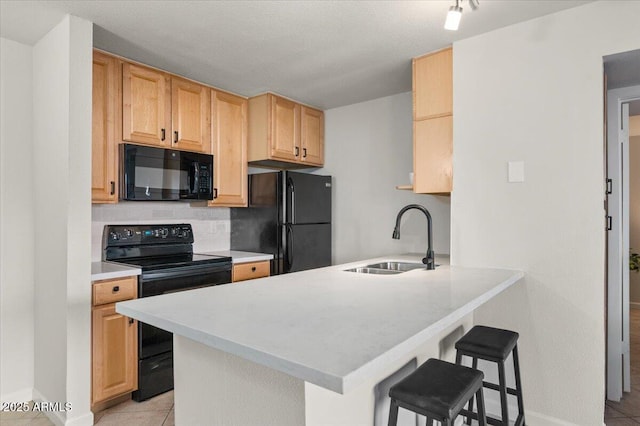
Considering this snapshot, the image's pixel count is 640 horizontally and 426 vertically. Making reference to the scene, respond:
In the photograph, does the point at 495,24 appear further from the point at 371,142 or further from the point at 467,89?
the point at 371,142

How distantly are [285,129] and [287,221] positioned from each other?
0.87 m

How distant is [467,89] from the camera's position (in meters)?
2.41

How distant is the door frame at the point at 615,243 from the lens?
2.53 m

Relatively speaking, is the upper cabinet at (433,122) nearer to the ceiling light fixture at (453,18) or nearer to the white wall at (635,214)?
the ceiling light fixture at (453,18)

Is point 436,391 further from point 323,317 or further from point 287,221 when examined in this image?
point 287,221

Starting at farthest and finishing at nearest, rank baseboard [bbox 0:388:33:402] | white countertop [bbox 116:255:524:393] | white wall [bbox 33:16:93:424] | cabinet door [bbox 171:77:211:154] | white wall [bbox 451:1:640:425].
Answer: cabinet door [bbox 171:77:211:154] < baseboard [bbox 0:388:33:402] < white wall [bbox 33:16:93:424] < white wall [bbox 451:1:640:425] < white countertop [bbox 116:255:524:393]

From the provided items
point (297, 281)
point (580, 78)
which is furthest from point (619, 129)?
point (297, 281)

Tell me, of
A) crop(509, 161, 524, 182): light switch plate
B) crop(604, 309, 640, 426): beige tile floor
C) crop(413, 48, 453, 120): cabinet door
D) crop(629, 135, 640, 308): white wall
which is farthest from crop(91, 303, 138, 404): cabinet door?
crop(629, 135, 640, 308): white wall

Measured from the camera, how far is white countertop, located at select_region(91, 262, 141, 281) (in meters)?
2.33

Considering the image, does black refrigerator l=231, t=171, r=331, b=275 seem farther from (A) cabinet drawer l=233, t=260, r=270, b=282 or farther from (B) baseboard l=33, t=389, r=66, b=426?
(B) baseboard l=33, t=389, r=66, b=426

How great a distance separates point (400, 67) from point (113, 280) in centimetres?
240

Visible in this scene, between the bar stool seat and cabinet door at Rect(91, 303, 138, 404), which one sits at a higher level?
the bar stool seat

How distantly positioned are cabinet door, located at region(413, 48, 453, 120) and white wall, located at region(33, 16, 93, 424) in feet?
6.59

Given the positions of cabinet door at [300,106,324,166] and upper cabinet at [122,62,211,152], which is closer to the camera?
upper cabinet at [122,62,211,152]
